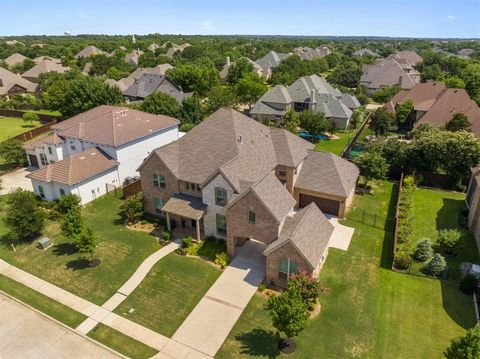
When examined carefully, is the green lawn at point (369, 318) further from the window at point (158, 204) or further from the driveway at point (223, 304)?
the window at point (158, 204)

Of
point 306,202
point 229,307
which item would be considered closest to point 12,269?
point 229,307

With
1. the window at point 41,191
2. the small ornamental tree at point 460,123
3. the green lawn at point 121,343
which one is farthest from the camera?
the small ornamental tree at point 460,123

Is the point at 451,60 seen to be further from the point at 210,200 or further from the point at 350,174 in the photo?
the point at 210,200

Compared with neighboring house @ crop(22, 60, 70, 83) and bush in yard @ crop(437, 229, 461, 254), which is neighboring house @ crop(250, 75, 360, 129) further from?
neighboring house @ crop(22, 60, 70, 83)

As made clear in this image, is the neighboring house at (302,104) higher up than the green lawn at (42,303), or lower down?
higher up

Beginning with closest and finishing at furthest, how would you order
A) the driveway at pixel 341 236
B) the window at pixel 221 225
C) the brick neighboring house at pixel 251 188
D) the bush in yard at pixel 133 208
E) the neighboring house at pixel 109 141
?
the brick neighboring house at pixel 251 188 → the window at pixel 221 225 → the driveway at pixel 341 236 → the bush in yard at pixel 133 208 → the neighboring house at pixel 109 141

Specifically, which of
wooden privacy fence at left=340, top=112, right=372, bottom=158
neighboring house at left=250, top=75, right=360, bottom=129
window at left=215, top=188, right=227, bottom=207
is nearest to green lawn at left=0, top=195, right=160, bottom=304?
window at left=215, top=188, right=227, bottom=207

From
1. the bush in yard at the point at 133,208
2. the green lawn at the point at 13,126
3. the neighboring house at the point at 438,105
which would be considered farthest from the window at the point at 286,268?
the green lawn at the point at 13,126
